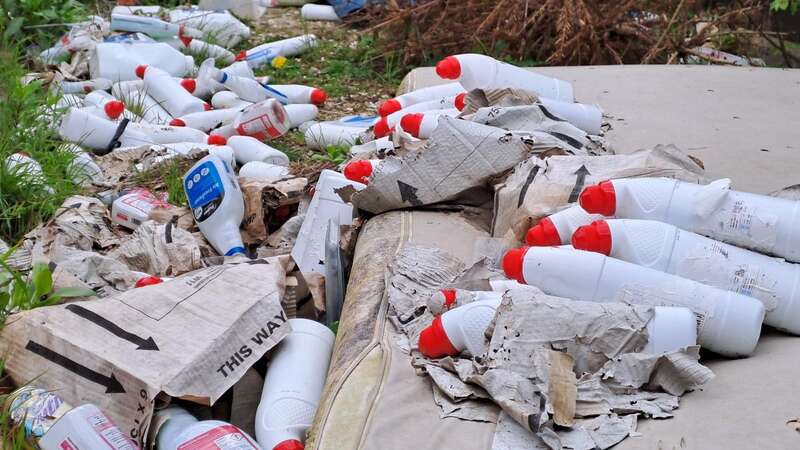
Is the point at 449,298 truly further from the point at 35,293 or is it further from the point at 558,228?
the point at 35,293

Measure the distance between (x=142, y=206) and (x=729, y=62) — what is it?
10.3 ft

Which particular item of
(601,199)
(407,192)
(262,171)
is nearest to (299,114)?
(262,171)

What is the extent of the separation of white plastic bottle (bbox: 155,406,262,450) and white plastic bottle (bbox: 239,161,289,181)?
Answer: 1.47 metres

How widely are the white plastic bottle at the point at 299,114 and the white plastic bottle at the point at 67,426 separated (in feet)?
7.87

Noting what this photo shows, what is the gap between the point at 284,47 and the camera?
16.9 feet

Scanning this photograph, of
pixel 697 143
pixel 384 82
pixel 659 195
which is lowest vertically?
pixel 384 82

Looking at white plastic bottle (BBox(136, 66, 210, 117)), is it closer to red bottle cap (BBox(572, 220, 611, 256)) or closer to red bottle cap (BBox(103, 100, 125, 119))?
red bottle cap (BBox(103, 100, 125, 119))

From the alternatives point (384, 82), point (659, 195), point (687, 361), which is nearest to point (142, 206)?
point (659, 195)

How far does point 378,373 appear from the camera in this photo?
5.83ft

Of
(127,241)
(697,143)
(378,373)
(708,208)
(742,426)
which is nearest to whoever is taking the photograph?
(742,426)

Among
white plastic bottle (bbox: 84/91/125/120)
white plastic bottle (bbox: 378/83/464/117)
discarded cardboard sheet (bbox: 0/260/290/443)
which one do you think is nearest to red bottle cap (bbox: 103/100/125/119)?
white plastic bottle (bbox: 84/91/125/120)

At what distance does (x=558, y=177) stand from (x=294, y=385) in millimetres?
846

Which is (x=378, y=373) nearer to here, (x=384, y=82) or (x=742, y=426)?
(x=742, y=426)

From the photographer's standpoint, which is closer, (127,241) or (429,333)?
(429,333)
